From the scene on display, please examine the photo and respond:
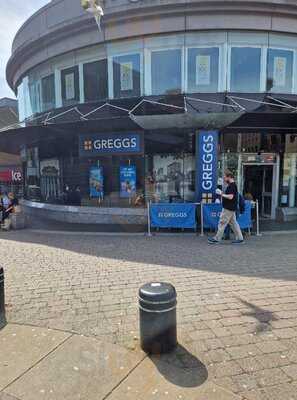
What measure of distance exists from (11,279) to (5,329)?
2061mm

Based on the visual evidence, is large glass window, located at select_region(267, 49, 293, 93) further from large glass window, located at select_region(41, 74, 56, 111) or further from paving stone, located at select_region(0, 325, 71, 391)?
paving stone, located at select_region(0, 325, 71, 391)

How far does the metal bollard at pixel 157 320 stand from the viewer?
344cm

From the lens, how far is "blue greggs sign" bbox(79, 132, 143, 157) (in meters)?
11.6

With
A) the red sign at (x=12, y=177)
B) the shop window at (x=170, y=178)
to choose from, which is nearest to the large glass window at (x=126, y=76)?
the shop window at (x=170, y=178)

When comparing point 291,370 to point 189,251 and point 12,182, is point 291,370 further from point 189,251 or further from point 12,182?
point 12,182

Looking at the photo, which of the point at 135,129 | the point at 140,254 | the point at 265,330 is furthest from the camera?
the point at 135,129

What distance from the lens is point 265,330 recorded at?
12.8ft

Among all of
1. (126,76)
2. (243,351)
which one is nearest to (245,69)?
(126,76)

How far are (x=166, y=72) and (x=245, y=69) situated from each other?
2814 mm

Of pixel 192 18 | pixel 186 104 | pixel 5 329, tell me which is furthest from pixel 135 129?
pixel 5 329

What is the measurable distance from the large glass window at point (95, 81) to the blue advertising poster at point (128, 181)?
2909mm

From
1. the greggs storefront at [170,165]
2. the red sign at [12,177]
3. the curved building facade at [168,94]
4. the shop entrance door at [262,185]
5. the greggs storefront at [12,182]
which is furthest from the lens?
the red sign at [12,177]

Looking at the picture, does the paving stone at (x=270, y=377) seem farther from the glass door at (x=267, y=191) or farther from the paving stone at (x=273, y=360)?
the glass door at (x=267, y=191)

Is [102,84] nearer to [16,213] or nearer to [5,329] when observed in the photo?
[16,213]
